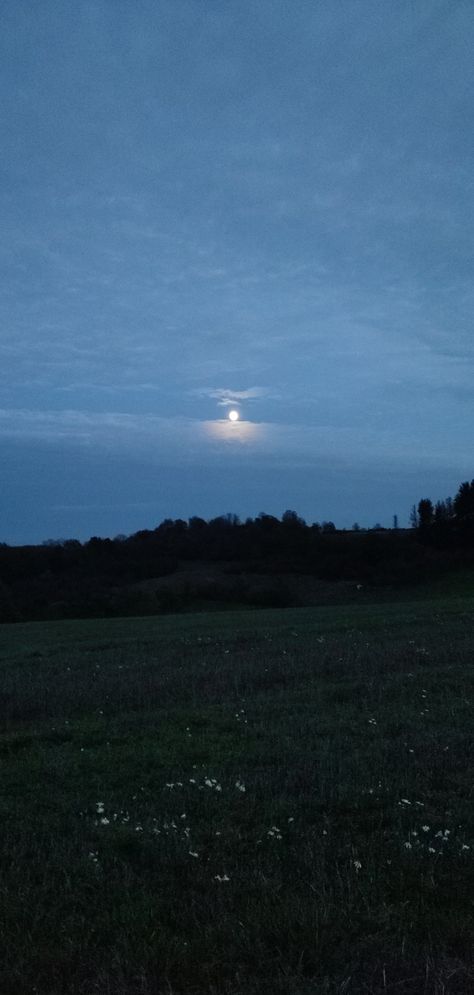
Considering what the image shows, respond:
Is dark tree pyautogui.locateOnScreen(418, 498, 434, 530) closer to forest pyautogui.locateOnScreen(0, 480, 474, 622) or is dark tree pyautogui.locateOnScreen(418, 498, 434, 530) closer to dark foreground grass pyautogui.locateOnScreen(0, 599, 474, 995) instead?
forest pyautogui.locateOnScreen(0, 480, 474, 622)

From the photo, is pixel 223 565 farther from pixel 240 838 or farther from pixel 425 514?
pixel 240 838

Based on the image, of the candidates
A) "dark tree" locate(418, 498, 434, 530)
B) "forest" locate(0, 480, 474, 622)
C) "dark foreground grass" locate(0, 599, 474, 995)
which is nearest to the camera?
"dark foreground grass" locate(0, 599, 474, 995)

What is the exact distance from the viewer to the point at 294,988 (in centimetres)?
463

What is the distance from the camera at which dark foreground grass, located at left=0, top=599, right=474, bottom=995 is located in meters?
4.96

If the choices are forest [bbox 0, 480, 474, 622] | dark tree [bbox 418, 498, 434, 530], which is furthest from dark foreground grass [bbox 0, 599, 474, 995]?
dark tree [bbox 418, 498, 434, 530]

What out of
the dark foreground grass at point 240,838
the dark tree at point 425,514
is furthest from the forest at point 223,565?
the dark foreground grass at point 240,838

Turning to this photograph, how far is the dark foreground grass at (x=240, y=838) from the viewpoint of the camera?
16.3 ft

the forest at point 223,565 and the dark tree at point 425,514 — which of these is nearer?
the forest at point 223,565

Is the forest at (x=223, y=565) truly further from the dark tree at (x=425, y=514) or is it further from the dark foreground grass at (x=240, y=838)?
the dark foreground grass at (x=240, y=838)

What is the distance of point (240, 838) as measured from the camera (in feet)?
23.0

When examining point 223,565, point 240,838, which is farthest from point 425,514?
point 240,838

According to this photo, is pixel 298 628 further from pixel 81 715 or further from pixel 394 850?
pixel 394 850

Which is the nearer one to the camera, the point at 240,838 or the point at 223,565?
the point at 240,838

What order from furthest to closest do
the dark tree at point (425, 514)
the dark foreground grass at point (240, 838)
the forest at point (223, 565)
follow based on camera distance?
1. the dark tree at point (425, 514)
2. the forest at point (223, 565)
3. the dark foreground grass at point (240, 838)
